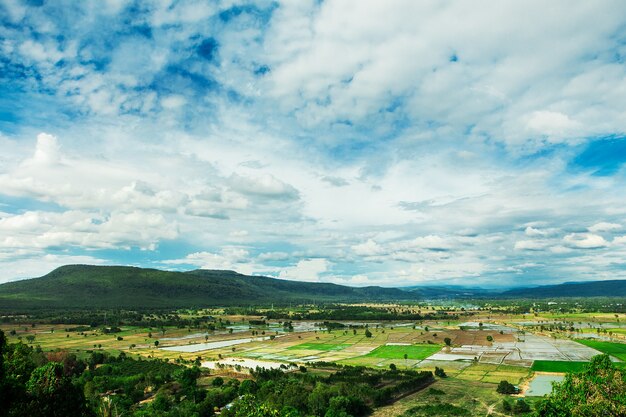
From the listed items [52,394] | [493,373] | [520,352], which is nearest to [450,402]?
[493,373]

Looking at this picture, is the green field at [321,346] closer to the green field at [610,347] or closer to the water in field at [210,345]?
the water in field at [210,345]

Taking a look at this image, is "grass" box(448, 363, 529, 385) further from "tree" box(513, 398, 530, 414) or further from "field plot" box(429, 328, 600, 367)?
"tree" box(513, 398, 530, 414)

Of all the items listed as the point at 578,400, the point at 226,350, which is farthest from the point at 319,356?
the point at 578,400

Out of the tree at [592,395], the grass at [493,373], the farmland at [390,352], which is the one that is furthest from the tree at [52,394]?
A: the grass at [493,373]

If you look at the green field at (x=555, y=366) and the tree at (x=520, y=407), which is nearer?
the tree at (x=520, y=407)

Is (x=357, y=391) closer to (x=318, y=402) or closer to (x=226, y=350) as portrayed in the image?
(x=318, y=402)

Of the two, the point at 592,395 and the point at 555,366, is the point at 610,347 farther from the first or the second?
the point at 592,395
